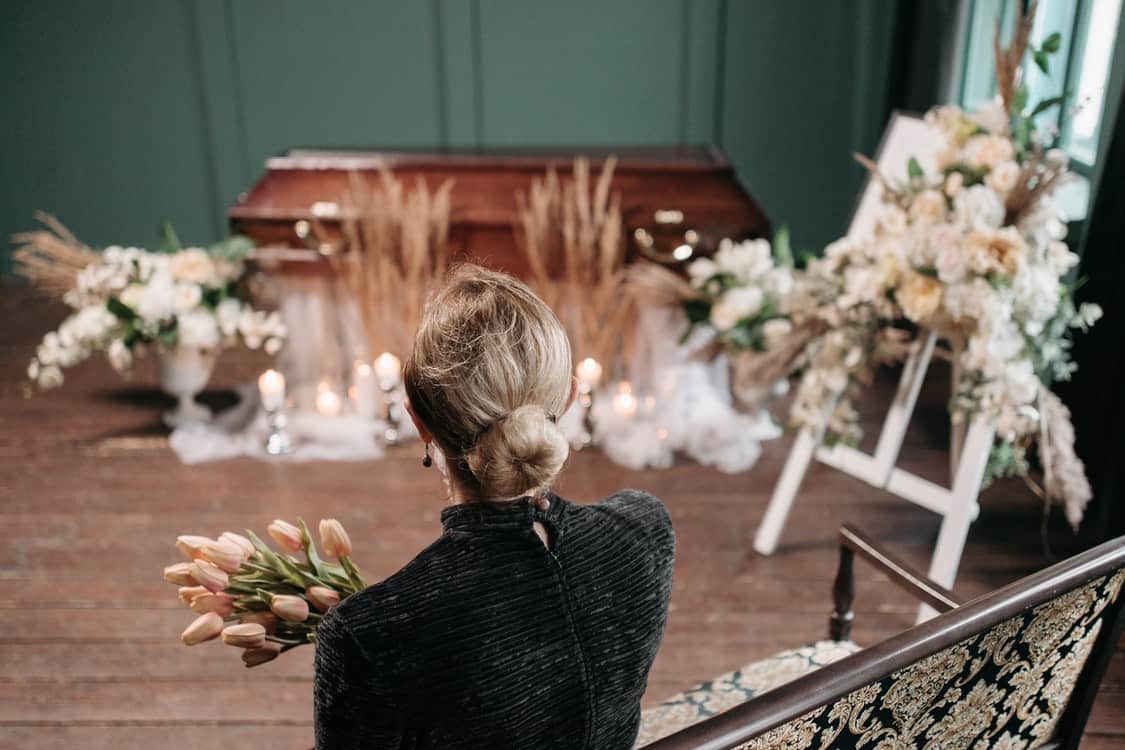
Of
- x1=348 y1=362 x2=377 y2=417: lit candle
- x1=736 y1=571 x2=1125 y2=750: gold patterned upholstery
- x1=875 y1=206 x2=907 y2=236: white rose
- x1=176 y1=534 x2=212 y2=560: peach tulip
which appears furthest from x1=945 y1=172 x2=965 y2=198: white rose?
x1=348 y1=362 x2=377 y2=417: lit candle

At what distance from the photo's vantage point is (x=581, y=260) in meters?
3.12

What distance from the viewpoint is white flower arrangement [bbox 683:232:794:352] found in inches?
110

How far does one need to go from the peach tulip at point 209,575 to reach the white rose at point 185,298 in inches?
86.8

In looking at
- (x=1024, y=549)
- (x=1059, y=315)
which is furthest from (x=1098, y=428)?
(x=1059, y=315)

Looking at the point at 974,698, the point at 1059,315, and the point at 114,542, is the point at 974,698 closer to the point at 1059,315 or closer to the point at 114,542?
the point at 1059,315

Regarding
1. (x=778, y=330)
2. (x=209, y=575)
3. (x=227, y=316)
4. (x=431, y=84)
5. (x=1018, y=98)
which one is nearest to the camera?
(x=209, y=575)

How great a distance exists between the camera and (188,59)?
4719 mm

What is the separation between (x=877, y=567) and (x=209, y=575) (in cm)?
100

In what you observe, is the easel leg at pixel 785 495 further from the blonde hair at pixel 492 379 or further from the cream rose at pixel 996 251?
the blonde hair at pixel 492 379

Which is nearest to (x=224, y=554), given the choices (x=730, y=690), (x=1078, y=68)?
(x=730, y=690)

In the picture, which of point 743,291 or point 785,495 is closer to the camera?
point 785,495

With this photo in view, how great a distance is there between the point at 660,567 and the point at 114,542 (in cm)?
200

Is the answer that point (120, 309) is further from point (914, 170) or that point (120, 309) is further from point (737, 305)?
point (914, 170)

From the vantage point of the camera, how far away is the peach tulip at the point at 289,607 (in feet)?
3.63
